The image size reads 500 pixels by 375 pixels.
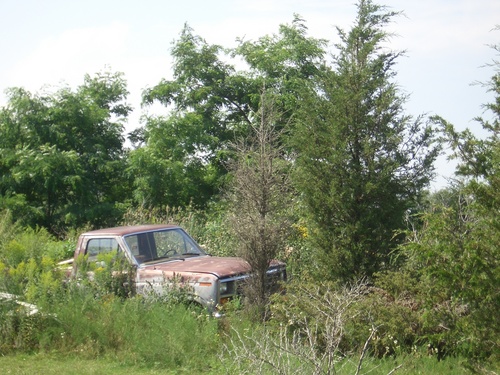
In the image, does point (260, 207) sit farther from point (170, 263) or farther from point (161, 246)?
point (161, 246)

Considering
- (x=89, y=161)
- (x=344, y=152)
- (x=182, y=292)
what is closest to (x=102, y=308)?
(x=182, y=292)

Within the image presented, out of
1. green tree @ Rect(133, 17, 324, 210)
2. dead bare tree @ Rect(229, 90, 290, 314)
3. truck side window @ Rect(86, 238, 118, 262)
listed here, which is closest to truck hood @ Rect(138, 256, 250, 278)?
dead bare tree @ Rect(229, 90, 290, 314)

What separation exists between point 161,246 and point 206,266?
4.76 feet

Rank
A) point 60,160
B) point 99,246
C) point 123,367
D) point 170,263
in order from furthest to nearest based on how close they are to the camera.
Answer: point 60,160 < point 99,246 < point 170,263 < point 123,367

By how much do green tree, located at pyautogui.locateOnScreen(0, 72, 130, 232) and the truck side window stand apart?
12071 mm

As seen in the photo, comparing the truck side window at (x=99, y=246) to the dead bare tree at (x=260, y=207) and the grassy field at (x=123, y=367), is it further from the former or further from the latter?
the grassy field at (x=123, y=367)

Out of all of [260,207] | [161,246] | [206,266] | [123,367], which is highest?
[260,207]

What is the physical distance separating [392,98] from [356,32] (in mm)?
1410

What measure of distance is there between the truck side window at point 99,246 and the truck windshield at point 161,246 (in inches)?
11.4

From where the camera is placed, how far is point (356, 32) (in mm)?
11961

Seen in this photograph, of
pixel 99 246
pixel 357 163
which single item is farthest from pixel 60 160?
pixel 357 163

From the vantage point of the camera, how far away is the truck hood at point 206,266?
10859mm

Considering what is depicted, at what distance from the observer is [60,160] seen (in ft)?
80.9

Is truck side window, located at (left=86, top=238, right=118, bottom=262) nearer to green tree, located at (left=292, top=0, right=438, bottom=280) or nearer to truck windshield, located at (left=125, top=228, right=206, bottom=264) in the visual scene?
truck windshield, located at (left=125, top=228, right=206, bottom=264)
